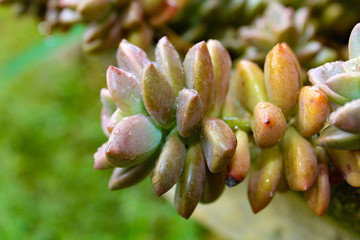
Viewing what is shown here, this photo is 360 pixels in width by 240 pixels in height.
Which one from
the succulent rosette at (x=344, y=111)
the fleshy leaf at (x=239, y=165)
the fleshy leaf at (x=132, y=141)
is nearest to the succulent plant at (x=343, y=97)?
the succulent rosette at (x=344, y=111)

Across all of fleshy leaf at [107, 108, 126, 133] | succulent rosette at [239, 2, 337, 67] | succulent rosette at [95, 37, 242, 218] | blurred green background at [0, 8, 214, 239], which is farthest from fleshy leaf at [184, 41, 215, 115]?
blurred green background at [0, 8, 214, 239]

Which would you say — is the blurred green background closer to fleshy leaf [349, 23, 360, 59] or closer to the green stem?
the green stem

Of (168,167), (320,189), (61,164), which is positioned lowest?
(61,164)

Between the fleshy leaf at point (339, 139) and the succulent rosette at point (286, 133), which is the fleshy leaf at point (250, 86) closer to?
the succulent rosette at point (286, 133)

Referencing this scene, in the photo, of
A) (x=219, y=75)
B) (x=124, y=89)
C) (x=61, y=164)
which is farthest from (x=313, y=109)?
(x=61, y=164)

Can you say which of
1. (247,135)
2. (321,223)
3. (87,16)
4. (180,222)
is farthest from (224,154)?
(180,222)

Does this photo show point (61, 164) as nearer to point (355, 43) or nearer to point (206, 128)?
point (206, 128)
